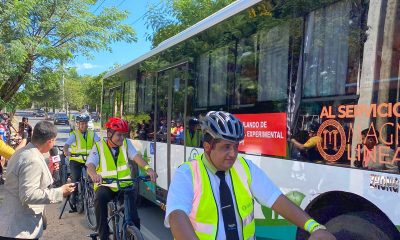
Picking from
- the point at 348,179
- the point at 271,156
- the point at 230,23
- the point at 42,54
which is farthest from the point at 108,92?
the point at 348,179

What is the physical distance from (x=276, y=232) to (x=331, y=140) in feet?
3.82

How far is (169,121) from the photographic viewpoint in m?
7.07

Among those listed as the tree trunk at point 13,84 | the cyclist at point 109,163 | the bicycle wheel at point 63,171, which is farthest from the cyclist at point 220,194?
the tree trunk at point 13,84

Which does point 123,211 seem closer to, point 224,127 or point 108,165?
point 108,165

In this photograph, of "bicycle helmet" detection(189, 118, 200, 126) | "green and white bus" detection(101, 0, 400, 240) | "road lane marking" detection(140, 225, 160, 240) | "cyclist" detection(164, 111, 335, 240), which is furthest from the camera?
"road lane marking" detection(140, 225, 160, 240)

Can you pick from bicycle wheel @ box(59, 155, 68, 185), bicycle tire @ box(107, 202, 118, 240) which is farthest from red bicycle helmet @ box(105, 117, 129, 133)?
bicycle wheel @ box(59, 155, 68, 185)

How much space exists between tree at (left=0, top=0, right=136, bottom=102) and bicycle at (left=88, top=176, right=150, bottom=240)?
21.3 feet

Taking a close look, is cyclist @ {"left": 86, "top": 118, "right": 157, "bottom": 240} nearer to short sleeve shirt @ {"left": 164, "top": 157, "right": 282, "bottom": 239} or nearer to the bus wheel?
the bus wheel

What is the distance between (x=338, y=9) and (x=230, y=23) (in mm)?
1728

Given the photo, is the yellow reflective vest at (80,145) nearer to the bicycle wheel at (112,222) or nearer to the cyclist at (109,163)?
the cyclist at (109,163)

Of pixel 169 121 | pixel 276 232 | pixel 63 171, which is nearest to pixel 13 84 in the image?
pixel 63 171

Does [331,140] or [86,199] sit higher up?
[331,140]

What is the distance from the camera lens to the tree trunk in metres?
11.8

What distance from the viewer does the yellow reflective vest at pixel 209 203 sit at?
84.7 inches
